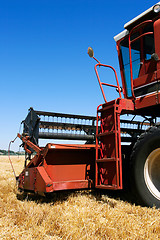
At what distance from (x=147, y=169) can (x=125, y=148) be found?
0.80 metres

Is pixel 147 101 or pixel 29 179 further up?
pixel 147 101

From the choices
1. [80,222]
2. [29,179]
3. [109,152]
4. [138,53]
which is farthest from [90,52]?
[80,222]

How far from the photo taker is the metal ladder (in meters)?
3.31

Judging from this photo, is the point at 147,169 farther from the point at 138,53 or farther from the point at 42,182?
the point at 138,53

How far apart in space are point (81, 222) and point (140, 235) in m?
0.64

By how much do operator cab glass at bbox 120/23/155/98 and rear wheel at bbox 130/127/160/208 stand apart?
113 cm

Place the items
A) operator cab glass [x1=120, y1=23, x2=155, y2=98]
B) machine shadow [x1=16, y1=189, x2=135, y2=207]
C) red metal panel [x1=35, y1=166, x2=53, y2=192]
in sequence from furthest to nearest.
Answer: operator cab glass [x1=120, y1=23, x2=155, y2=98] < machine shadow [x1=16, y1=189, x2=135, y2=207] < red metal panel [x1=35, y1=166, x2=53, y2=192]

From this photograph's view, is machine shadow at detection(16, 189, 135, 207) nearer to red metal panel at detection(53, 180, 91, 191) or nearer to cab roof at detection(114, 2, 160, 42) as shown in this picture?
red metal panel at detection(53, 180, 91, 191)

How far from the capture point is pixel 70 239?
6.84 ft

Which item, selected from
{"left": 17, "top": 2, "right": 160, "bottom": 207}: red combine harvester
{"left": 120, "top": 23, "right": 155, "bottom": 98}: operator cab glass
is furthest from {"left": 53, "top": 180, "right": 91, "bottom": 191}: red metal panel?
Answer: {"left": 120, "top": 23, "right": 155, "bottom": 98}: operator cab glass

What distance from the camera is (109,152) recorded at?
3531 mm

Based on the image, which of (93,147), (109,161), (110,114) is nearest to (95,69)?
(110,114)

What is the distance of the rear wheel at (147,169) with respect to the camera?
10.1ft

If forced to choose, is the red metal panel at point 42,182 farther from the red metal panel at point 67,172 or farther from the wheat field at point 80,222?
the wheat field at point 80,222
